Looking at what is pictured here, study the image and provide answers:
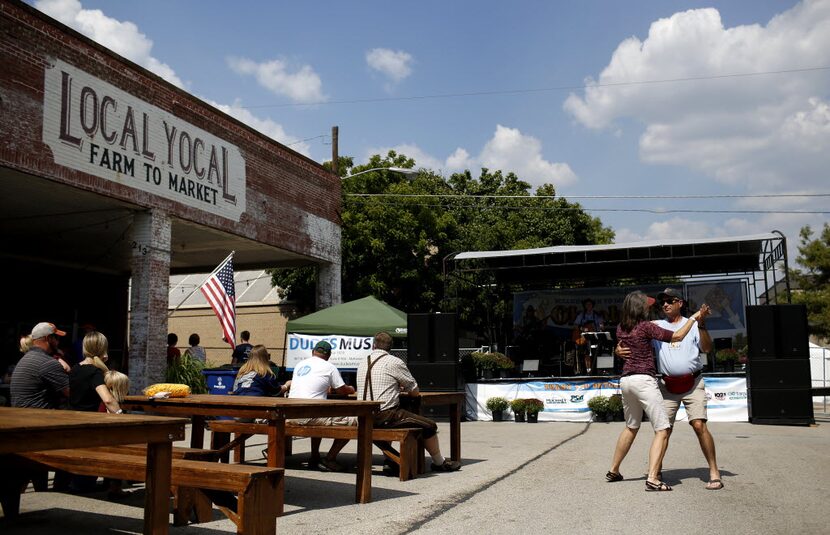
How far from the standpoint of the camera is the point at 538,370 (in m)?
21.0

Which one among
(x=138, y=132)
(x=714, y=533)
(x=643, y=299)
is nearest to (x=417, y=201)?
(x=138, y=132)

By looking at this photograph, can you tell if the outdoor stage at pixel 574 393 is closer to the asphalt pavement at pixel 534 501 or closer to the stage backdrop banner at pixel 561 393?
the stage backdrop banner at pixel 561 393

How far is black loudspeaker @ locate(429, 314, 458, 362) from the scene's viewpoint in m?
16.6

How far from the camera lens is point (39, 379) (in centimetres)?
639

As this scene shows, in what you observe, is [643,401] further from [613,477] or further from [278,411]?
[278,411]

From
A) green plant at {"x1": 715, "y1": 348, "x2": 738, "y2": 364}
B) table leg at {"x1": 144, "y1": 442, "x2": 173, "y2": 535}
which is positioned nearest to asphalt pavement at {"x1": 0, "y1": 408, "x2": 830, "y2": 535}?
table leg at {"x1": 144, "y1": 442, "x2": 173, "y2": 535}

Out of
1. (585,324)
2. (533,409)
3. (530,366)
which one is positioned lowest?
(533,409)

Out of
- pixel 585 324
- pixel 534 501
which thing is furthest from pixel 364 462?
pixel 585 324

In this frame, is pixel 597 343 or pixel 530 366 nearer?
pixel 530 366

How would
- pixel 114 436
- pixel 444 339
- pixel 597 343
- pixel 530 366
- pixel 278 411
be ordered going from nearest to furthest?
1. pixel 114 436
2. pixel 278 411
3. pixel 444 339
4. pixel 530 366
5. pixel 597 343

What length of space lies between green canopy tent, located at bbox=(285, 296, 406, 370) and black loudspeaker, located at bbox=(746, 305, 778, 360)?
23.6ft

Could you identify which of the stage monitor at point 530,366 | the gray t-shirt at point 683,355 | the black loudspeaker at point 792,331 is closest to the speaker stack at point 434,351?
the stage monitor at point 530,366

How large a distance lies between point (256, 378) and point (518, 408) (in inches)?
364

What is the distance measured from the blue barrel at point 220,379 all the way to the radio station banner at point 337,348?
2.39 metres
